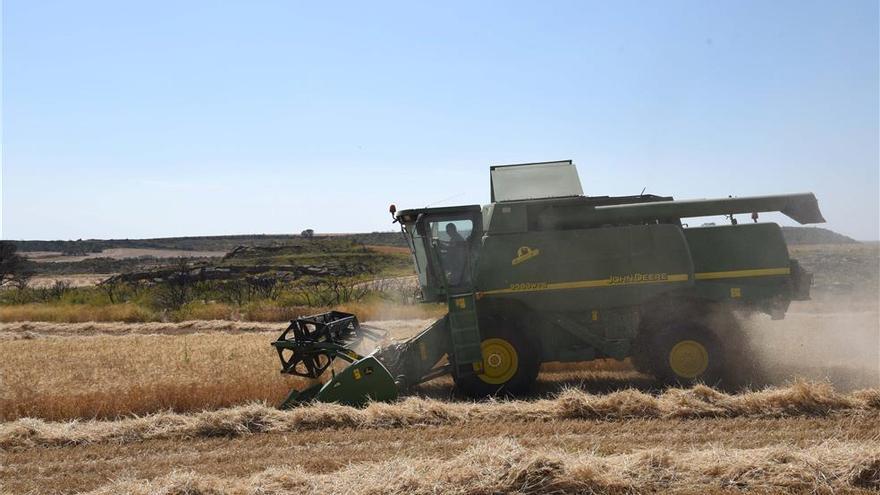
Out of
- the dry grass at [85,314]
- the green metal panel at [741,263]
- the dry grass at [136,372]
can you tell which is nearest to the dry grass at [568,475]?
the dry grass at [136,372]

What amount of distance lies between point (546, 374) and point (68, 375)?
7428 mm

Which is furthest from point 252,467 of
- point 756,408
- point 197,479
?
point 756,408

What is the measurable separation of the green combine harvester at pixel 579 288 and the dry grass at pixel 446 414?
1223 millimetres

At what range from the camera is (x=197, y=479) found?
540cm

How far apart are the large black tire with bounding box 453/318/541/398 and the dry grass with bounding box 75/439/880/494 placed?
338 centimetres

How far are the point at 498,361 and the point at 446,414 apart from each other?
159cm

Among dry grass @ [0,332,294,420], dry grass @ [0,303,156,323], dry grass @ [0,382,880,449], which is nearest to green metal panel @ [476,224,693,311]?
dry grass @ [0,382,880,449]

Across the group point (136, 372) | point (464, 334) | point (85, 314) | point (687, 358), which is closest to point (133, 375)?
point (136, 372)

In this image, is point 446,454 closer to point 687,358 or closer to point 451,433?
point 451,433

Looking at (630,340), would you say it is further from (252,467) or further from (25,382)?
(25,382)

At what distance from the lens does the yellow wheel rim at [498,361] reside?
29.7ft

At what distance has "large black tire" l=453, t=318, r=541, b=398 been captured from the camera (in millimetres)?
9047

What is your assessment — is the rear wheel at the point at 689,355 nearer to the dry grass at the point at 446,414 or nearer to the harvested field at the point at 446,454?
the dry grass at the point at 446,414

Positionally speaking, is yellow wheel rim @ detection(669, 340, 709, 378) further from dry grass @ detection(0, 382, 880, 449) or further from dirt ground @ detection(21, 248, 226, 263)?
dirt ground @ detection(21, 248, 226, 263)
